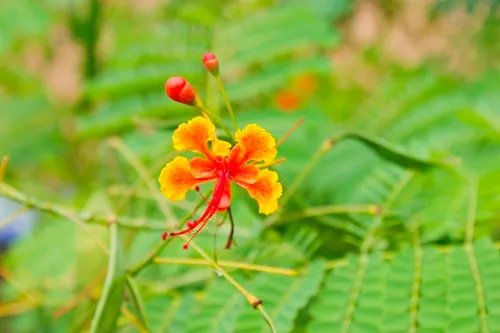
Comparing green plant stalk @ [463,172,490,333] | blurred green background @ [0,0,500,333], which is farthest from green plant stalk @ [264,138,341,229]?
green plant stalk @ [463,172,490,333]

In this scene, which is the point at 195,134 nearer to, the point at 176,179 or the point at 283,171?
the point at 176,179

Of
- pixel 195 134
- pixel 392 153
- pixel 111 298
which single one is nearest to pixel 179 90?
pixel 195 134

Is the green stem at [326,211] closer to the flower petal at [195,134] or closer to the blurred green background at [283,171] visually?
the blurred green background at [283,171]

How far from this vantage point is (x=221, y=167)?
18.1 inches

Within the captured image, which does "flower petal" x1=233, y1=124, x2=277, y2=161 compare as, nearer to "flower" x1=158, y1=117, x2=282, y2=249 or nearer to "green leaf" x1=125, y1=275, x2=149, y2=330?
"flower" x1=158, y1=117, x2=282, y2=249

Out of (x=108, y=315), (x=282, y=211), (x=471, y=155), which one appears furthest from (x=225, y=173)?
(x=471, y=155)

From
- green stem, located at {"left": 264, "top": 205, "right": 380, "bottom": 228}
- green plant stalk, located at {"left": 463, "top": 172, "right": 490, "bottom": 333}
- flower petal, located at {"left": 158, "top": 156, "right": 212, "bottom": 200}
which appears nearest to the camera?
flower petal, located at {"left": 158, "top": 156, "right": 212, "bottom": 200}

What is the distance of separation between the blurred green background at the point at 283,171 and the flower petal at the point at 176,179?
10 centimetres

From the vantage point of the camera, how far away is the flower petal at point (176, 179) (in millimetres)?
440

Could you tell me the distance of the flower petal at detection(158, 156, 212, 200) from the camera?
440 millimetres

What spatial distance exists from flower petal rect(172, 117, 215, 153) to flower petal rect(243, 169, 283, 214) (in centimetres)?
4

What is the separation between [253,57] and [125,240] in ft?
1.78

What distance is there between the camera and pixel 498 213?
2.42 feet

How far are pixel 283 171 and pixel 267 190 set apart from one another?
363 millimetres
